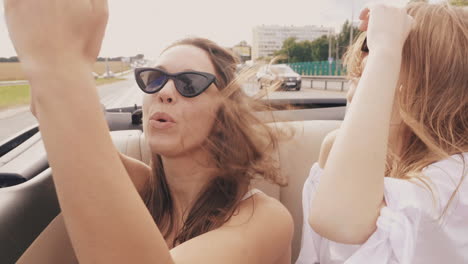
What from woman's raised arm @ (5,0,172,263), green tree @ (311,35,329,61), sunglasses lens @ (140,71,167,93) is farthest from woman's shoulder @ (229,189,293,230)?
green tree @ (311,35,329,61)

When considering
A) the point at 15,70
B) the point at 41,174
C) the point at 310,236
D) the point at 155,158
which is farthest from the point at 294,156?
the point at 15,70

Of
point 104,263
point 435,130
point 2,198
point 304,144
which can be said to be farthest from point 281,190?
point 104,263

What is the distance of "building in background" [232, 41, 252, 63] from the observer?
5.14 feet

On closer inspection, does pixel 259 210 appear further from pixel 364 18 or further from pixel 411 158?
pixel 364 18

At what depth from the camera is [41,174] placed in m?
1.34

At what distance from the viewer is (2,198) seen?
113 cm

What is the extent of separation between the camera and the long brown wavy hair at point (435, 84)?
102 centimetres

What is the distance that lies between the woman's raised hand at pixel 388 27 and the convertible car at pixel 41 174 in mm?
559

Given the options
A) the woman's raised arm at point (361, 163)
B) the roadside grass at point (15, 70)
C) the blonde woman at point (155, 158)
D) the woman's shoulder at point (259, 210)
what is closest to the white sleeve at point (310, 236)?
the blonde woman at point (155, 158)

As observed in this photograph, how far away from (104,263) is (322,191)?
0.61 metres

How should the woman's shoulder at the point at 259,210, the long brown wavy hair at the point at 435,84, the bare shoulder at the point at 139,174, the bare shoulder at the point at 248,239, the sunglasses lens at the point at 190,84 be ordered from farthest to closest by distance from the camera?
1. the bare shoulder at the point at 139,174
2. the sunglasses lens at the point at 190,84
3. the woman's shoulder at the point at 259,210
4. the long brown wavy hair at the point at 435,84
5. the bare shoulder at the point at 248,239

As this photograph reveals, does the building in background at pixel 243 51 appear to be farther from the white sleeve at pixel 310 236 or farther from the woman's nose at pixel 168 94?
the white sleeve at pixel 310 236

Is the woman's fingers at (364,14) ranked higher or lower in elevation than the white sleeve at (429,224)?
higher

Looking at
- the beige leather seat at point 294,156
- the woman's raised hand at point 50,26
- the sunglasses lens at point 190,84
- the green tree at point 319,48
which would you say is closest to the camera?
the woman's raised hand at point 50,26
